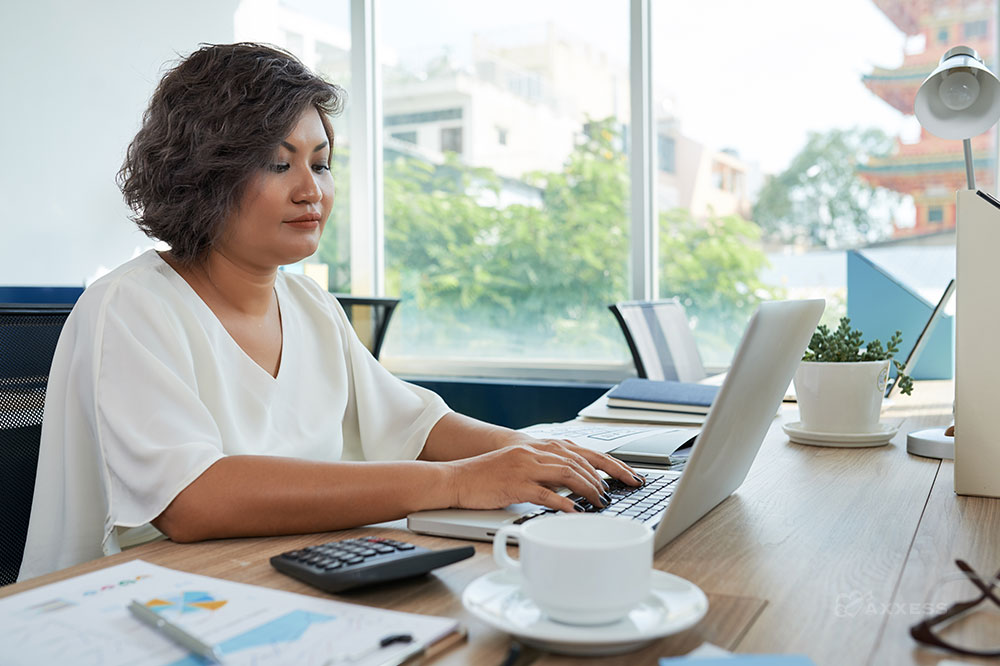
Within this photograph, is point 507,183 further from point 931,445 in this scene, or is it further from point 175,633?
point 175,633

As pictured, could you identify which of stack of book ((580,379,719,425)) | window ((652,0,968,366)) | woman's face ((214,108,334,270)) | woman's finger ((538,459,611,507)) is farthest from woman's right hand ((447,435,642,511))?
window ((652,0,968,366))

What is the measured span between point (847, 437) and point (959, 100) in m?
0.66

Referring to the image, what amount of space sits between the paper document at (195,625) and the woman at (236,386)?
205mm

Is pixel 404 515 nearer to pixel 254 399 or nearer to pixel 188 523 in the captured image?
pixel 188 523

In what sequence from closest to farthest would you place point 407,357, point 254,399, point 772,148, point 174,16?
point 254,399, point 772,148, point 174,16, point 407,357

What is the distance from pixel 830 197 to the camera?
3586 millimetres

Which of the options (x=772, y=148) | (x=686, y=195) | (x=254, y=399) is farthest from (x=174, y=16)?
(x=254, y=399)

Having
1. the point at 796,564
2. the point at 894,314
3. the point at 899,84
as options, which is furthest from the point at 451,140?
the point at 796,564

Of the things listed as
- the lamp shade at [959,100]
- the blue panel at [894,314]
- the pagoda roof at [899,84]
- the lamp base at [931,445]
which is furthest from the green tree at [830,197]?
the lamp base at [931,445]

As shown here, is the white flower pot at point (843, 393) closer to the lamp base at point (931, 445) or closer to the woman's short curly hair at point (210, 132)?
the lamp base at point (931, 445)

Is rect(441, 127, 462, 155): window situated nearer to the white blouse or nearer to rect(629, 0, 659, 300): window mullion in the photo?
rect(629, 0, 659, 300): window mullion

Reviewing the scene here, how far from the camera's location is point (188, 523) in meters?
0.94

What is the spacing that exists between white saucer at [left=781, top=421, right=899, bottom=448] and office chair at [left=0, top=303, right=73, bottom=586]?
118 cm

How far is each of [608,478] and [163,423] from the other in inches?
21.6
